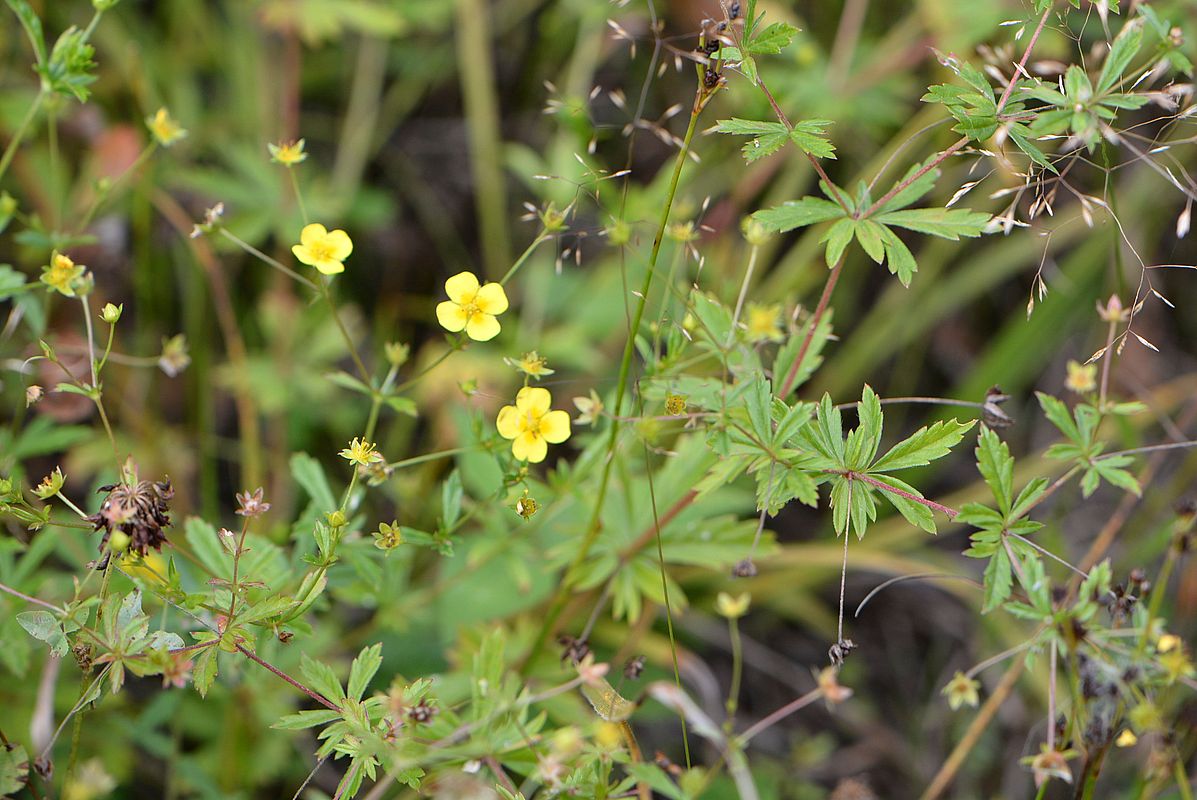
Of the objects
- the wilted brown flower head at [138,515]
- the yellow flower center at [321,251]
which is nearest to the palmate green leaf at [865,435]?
the yellow flower center at [321,251]

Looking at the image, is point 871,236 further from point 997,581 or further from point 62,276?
point 62,276

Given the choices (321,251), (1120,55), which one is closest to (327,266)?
(321,251)

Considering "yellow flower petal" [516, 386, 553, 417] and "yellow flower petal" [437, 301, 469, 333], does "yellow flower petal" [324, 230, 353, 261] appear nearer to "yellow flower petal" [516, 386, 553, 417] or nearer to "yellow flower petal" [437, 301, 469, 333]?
"yellow flower petal" [437, 301, 469, 333]

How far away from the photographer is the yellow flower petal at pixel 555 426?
147 cm

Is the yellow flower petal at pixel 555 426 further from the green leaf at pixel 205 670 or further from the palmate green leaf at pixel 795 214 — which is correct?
the green leaf at pixel 205 670

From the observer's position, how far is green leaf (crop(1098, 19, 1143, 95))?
1.27 meters

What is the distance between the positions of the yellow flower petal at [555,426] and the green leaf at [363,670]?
15.7 inches

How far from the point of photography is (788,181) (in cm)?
311

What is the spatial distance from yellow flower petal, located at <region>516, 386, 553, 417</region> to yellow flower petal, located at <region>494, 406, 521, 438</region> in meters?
0.01

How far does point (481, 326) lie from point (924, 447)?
0.71m

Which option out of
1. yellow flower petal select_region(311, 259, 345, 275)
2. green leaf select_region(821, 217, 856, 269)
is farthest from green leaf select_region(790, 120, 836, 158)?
yellow flower petal select_region(311, 259, 345, 275)

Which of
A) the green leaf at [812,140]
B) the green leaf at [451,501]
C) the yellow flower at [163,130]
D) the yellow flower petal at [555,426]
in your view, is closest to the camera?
the green leaf at [812,140]

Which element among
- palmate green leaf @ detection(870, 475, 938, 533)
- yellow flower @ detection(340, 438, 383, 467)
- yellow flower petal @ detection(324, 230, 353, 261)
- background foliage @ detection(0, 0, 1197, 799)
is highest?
yellow flower petal @ detection(324, 230, 353, 261)

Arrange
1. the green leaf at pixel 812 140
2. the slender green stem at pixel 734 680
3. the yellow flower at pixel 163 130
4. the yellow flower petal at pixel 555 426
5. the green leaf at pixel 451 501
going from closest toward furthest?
the slender green stem at pixel 734 680 → the green leaf at pixel 812 140 → the yellow flower petal at pixel 555 426 → the green leaf at pixel 451 501 → the yellow flower at pixel 163 130
